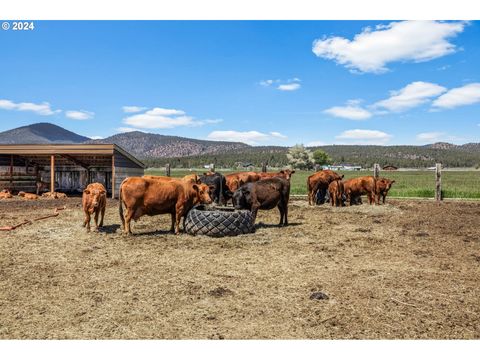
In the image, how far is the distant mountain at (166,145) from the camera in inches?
7008

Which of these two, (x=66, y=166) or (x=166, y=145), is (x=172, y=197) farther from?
(x=166, y=145)

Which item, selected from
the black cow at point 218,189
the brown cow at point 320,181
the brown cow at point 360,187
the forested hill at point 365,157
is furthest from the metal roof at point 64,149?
the forested hill at point 365,157

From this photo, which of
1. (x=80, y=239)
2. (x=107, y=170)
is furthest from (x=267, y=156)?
(x=80, y=239)

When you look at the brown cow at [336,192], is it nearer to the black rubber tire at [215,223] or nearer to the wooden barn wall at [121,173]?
the black rubber tire at [215,223]

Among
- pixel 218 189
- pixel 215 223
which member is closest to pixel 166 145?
pixel 218 189

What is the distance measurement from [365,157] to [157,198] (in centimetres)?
13806

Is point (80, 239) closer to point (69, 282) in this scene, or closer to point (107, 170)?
point (69, 282)

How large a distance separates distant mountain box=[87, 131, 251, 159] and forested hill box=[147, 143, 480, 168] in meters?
28.2

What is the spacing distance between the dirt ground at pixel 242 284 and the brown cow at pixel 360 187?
6253 millimetres

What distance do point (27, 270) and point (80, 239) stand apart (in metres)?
2.73

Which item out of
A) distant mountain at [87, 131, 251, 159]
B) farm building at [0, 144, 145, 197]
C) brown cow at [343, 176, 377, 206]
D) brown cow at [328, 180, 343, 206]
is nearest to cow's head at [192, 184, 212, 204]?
brown cow at [328, 180, 343, 206]

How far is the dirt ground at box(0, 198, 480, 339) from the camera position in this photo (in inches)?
169

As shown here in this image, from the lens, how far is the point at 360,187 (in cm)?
1717

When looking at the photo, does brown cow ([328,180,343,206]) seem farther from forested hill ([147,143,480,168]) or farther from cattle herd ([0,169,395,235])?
forested hill ([147,143,480,168])
